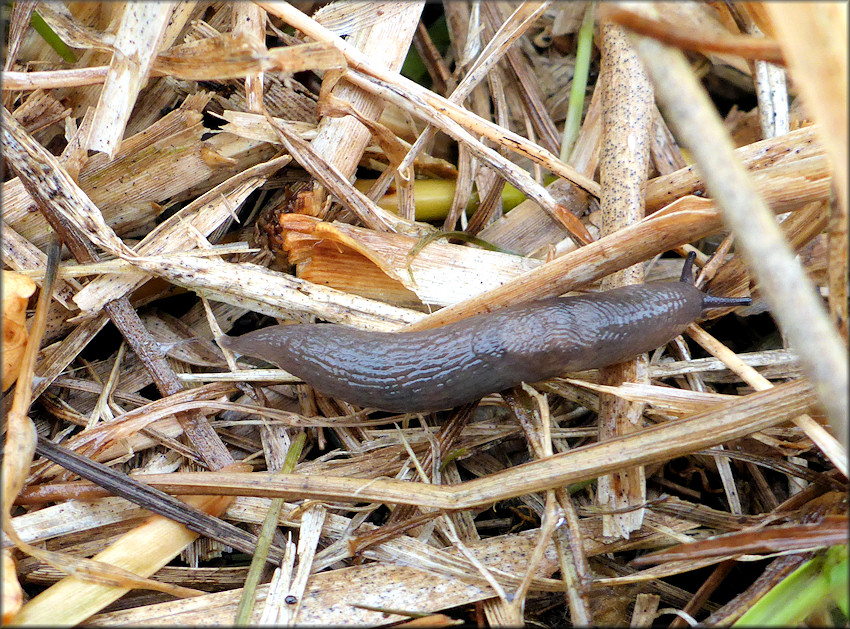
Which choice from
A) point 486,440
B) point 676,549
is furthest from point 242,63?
point 676,549

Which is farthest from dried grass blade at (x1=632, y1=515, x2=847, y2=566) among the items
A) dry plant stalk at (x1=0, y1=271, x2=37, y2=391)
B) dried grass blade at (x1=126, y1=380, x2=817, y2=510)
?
dry plant stalk at (x1=0, y1=271, x2=37, y2=391)

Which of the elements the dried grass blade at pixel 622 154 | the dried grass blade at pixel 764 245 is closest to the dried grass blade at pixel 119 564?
the dried grass blade at pixel 622 154

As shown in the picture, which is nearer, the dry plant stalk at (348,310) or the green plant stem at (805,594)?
the green plant stem at (805,594)

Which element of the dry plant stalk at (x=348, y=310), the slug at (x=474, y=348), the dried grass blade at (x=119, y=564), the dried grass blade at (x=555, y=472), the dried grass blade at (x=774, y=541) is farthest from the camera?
the slug at (x=474, y=348)

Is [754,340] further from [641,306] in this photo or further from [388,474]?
[388,474]

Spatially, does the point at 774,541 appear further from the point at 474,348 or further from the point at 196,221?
the point at 196,221

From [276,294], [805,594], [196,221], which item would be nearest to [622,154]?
[276,294]

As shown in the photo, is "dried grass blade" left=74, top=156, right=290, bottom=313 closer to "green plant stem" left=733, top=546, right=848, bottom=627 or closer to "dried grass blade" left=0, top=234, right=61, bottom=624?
"dried grass blade" left=0, top=234, right=61, bottom=624

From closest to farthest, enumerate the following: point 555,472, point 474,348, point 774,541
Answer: point 774,541 → point 555,472 → point 474,348

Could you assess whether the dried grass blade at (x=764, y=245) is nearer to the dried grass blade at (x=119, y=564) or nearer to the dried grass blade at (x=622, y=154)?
the dried grass blade at (x=622, y=154)
